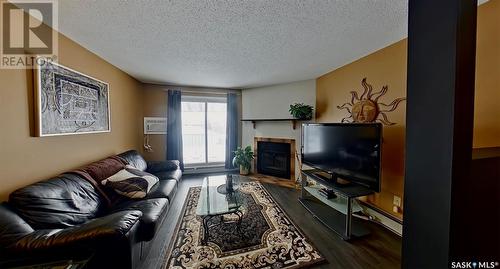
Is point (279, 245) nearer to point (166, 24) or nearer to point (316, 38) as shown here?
point (316, 38)

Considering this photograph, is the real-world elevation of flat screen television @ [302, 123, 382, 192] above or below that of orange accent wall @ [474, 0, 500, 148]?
below

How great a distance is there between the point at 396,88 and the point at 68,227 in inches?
140

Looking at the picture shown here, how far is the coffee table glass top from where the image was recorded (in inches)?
80.2

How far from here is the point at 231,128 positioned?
480 cm

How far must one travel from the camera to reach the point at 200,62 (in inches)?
109

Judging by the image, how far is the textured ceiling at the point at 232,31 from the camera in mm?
1495

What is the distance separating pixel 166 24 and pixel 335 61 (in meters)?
2.36

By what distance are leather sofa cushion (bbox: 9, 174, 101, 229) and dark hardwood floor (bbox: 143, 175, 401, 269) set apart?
2.49 ft

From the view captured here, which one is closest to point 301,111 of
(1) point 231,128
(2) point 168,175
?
(1) point 231,128

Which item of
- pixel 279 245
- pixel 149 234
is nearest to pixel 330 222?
pixel 279 245

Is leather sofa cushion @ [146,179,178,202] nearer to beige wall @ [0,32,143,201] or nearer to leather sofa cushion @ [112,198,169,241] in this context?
leather sofa cushion @ [112,198,169,241]

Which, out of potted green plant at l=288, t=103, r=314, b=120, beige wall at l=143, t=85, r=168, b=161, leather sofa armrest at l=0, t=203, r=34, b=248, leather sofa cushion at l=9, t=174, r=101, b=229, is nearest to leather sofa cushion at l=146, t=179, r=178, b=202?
leather sofa cushion at l=9, t=174, r=101, b=229

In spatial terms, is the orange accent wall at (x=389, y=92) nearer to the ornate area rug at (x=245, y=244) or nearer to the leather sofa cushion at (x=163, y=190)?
the ornate area rug at (x=245, y=244)

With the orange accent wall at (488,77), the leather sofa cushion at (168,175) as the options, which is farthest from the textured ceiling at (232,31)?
the leather sofa cushion at (168,175)
